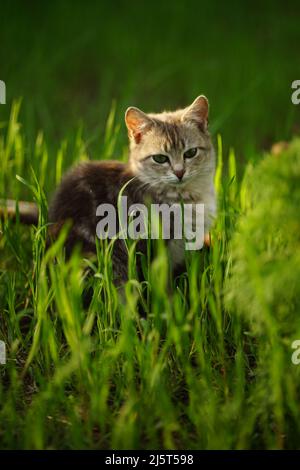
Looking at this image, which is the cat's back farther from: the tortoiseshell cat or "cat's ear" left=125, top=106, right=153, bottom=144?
"cat's ear" left=125, top=106, right=153, bottom=144

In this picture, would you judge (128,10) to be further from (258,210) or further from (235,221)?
(258,210)

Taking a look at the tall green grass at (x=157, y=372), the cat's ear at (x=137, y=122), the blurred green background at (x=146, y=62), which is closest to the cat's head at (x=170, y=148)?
the cat's ear at (x=137, y=122)

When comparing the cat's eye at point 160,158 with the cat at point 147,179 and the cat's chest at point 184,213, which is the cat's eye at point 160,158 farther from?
the cat's chest at point 184,213

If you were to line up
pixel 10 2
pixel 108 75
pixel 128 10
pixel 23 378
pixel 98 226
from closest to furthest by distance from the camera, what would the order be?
pixel 23 378, pixel 98 226, pixel 108 75, pixel 10 2, pixel 128 10

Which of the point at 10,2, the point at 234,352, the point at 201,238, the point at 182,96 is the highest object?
the point at 10,2

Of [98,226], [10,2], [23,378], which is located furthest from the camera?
[10,2]

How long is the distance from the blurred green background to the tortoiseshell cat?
1438 millimetres

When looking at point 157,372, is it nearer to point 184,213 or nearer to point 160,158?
point 184,213

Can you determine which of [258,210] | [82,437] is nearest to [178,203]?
[258,210]

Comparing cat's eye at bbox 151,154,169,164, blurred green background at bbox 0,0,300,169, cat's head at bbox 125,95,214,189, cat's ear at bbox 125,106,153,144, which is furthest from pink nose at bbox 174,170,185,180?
blurred green background at bbox 0,0,300,169

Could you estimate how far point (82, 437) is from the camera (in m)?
1.88

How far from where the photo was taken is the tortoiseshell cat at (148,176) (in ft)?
8.33

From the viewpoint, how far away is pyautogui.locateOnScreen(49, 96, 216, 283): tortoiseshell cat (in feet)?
8.33
